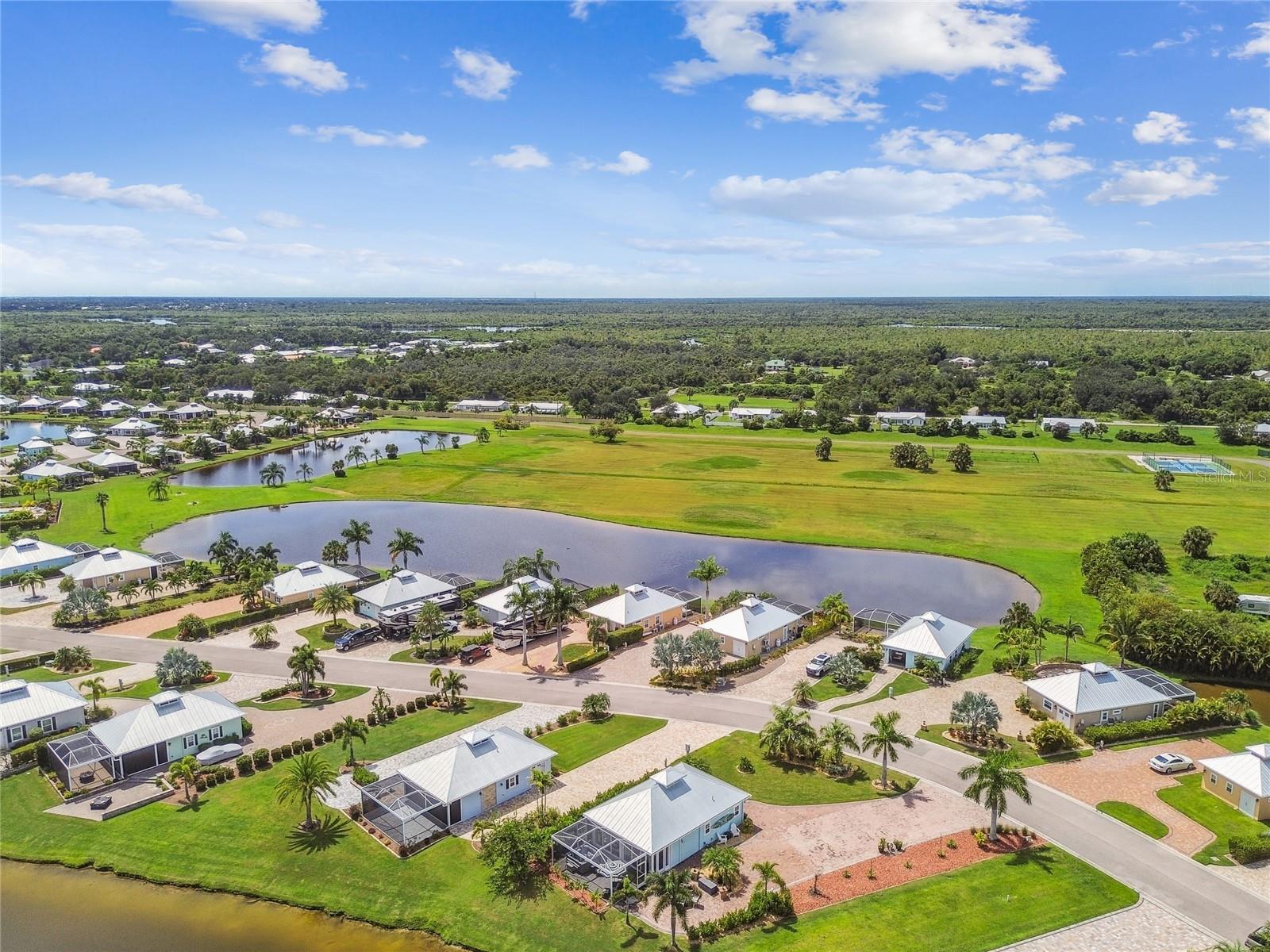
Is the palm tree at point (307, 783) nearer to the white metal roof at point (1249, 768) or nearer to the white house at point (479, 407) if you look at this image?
the white metal roof at point (1249, 768)

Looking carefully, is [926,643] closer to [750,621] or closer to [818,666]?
[818,666]

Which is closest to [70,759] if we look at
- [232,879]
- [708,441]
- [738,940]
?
[232,879]

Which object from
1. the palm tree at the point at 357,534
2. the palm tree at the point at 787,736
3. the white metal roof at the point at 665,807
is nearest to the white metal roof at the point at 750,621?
the palm tree at the point at 787,736

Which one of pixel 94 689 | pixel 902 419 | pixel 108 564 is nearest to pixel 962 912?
pixel 94 689

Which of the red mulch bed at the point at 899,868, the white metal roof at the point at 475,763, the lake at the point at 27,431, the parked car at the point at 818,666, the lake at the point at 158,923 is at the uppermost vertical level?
the lake at the point at 27,431

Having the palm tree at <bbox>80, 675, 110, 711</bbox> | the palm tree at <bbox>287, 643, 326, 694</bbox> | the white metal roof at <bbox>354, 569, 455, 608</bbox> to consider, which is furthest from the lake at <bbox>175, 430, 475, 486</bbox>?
the palm tree at <bbox>287, 643, 326, 694</bbox>

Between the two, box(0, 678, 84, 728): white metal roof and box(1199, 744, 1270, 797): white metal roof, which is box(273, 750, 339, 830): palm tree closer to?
box(0, 678, 84, 728): white metal roof
